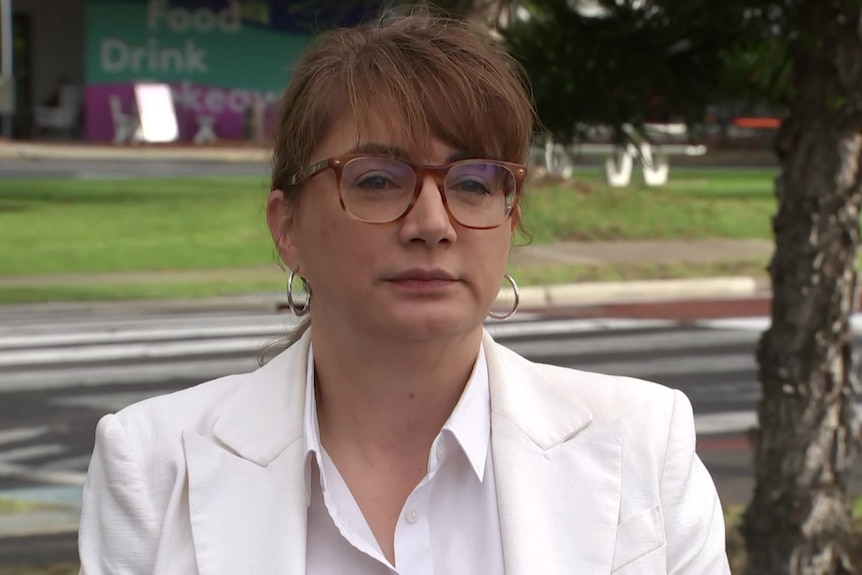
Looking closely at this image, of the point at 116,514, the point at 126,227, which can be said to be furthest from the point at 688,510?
the point at 126,227

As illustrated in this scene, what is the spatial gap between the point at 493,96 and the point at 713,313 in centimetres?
1154

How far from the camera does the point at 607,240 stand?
17.2 meters

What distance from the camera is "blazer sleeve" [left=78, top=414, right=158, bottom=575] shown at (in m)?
1.96

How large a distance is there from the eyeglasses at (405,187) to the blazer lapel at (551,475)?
0.89 ft

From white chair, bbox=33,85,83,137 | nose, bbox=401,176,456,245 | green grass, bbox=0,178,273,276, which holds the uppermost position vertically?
nose, bbox=401,176,456,245

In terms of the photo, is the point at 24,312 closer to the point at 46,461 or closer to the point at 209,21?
the point at 46,461

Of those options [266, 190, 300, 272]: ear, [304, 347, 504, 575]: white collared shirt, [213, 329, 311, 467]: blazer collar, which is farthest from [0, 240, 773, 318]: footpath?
[304, 347, 504, 575]: white collared shirt

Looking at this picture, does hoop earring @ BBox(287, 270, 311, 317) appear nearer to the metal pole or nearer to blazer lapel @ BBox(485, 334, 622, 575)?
blazer lapel @ BBox(485, 334, 622, 575)

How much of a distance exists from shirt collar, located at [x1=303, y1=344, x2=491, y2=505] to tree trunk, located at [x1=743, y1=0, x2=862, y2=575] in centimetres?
222

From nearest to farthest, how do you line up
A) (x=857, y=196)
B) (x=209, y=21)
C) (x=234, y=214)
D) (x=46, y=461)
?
(x=857, y=196) → (x=46, y=461) → (x=234, y=214) → (x=209, y=21)

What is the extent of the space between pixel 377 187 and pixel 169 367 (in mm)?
8502

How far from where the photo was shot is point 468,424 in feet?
6.72

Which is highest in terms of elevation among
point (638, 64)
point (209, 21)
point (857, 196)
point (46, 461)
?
point (638, 64)

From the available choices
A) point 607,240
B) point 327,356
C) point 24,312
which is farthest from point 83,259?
point 327,356
